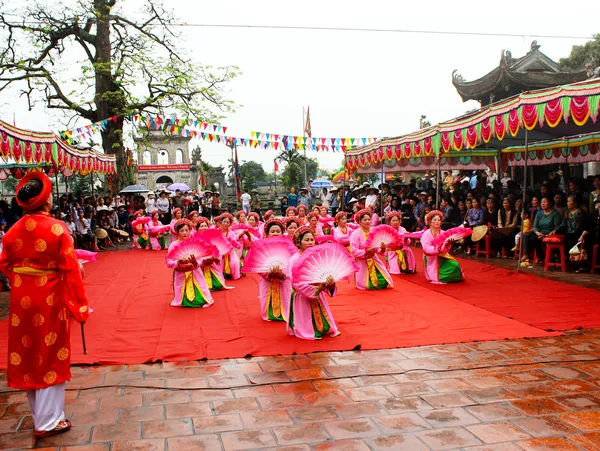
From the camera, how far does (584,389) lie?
3.83m

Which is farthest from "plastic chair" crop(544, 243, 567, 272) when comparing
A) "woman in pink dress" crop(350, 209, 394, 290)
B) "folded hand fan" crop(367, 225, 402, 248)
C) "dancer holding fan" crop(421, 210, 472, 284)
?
"woman in pink dress" crop(350, 209, 394, 290)

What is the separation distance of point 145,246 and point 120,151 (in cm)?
578

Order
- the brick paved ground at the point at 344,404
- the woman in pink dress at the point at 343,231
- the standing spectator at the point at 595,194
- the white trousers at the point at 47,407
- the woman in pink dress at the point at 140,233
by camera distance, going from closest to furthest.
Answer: the brick paved ground at the point at 344,404 → the white trousers at the point at 47,407 → the woman in pink dress at the point at 343,231 → the standing spectator at the point at 595,194 → the woman in pink dress at the point at 140,233

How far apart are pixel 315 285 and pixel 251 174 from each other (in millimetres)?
37558

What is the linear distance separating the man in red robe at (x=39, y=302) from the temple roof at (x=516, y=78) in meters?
14.5

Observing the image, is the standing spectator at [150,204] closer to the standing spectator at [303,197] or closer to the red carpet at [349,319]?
the standing spectator at [303,197]

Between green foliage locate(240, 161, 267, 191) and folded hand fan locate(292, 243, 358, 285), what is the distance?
29.5m

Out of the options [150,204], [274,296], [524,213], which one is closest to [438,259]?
[524,213]

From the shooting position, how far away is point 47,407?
11.0ft

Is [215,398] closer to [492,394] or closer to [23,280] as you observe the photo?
[23,280]

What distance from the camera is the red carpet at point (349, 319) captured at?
5.05 m

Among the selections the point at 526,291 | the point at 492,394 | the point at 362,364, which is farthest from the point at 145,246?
the point at 492,394

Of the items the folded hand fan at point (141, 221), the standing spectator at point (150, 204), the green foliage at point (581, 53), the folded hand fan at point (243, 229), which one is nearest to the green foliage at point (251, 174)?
the standing spectator at point (150, 204)

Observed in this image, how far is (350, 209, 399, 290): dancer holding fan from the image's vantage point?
25.4 feet
